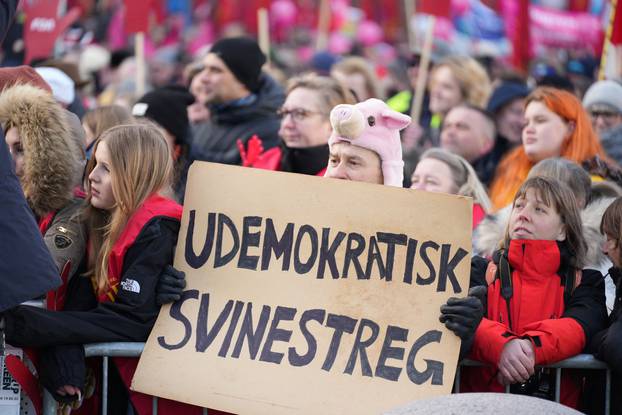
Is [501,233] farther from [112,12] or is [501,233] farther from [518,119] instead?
[112,12]

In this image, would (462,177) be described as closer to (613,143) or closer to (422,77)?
(613,143)

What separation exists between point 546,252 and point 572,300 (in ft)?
0.72

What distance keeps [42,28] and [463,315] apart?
618cm

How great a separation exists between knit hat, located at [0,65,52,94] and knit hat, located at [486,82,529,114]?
4261 millimetres

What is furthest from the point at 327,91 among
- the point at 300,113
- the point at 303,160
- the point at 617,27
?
the point at 617,27

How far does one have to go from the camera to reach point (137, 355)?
4680mm

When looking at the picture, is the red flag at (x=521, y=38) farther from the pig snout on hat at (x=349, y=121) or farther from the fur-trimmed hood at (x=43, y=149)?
the fur-trimmed hood at (x=43, y=149)

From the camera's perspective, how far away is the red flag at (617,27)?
8.84 m

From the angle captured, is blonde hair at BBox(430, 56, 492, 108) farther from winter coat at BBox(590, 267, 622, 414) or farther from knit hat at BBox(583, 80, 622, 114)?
winter coat at BBox(590, 267, 622, 414)

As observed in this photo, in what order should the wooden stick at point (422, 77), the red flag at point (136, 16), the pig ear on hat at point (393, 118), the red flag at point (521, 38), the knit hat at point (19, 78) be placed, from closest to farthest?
the pig ear on hat at point (393, 118), the knit hat at point (19, 78), the red flag at point (136, 16), the wooden stick at point (422, 77), the red flag at point (521, 38)

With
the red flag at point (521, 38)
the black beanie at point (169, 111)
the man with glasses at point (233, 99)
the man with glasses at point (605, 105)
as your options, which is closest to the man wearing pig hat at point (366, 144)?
the black beanie at point (169, 111)

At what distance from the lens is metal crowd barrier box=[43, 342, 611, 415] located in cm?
457

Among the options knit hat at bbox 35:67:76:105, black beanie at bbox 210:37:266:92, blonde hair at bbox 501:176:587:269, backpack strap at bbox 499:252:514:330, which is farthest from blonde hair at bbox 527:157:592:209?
knit hat at bbox 35:67:76:105

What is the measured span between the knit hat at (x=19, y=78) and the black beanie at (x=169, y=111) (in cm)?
157
